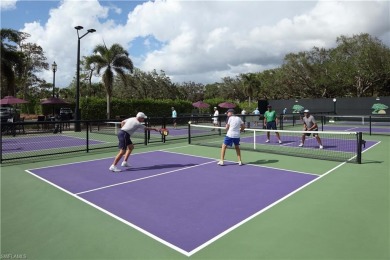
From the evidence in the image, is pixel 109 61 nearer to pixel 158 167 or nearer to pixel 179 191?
pixel 158 167

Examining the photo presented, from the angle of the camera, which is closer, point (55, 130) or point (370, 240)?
point (370, 240)

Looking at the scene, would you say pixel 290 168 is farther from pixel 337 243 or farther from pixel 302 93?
pixel 302 93

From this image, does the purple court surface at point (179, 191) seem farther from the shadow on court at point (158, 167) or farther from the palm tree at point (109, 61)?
the palm tree at point (109, 61)

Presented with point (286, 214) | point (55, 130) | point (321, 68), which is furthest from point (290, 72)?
point (286, 214)

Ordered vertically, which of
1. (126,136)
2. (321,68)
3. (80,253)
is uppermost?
(321,68)

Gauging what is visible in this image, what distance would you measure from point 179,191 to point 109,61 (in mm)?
24810

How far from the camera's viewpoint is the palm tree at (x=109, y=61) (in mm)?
28859

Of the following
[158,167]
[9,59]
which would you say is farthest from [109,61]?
[158,167]

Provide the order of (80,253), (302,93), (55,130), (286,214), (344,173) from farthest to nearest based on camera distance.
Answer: (302,93), (55,130), (344,173), (286,214), (80,253)

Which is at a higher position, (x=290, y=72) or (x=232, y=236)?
(x=290, y=72)

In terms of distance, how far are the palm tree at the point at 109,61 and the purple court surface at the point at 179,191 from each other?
66.6 feet

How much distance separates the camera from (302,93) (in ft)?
186

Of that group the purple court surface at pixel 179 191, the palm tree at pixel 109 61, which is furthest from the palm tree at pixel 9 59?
the purple court surface at pixel 179 191

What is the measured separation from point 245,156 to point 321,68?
1859 inches
